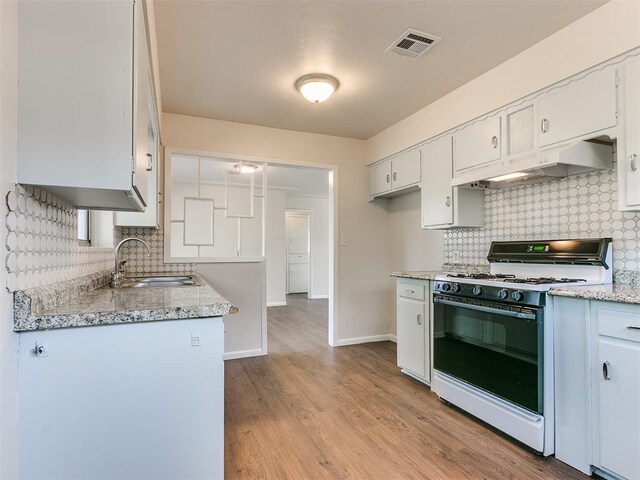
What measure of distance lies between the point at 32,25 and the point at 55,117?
281 millimetres

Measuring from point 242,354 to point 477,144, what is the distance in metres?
2.84

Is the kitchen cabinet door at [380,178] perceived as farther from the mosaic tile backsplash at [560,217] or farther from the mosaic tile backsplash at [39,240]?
the mosaic tile backsplash at [39,240]

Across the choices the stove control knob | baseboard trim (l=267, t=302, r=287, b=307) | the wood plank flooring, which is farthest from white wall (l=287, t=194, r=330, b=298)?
the stove control knob

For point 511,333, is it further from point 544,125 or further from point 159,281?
point 159,281

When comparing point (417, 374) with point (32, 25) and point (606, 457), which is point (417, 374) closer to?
point (606, 457)

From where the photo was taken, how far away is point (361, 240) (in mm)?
4176

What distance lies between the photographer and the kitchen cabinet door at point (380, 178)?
384 cm

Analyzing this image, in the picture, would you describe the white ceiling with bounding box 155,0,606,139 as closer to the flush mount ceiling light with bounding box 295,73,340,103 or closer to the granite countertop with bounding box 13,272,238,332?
the flush mount ceiling light with bounding box 295,73,340,103

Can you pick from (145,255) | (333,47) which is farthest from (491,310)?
(145,255)

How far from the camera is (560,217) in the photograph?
2398 millimetres

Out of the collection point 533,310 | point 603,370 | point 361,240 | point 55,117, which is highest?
point 55,117

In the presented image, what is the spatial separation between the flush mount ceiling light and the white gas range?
1.66 metres

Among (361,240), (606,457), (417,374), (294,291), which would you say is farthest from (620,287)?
(294,291)

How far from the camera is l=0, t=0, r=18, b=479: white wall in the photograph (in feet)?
3.22
